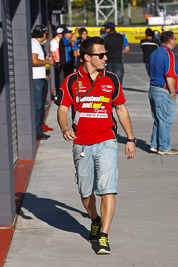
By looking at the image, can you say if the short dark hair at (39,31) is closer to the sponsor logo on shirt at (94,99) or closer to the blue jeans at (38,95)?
the blue jeans at (38,95)

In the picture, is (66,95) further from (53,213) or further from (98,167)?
(53,213)

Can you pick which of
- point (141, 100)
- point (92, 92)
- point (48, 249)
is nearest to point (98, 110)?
point (92, 92)

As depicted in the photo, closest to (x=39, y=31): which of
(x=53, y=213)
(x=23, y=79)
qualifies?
(x=23, y=79)

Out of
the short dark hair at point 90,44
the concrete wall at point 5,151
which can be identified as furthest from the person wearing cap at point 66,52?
the short dark hair at point 90,44

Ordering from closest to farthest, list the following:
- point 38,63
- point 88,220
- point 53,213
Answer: point 88,220, point 53,213, point 38,63

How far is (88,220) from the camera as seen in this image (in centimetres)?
691

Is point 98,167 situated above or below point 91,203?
above

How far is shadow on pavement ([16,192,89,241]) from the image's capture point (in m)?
6.66

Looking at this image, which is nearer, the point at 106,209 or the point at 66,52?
the point at 106,209

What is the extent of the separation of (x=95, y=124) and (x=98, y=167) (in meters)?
0.36

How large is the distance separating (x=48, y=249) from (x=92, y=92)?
1.40m

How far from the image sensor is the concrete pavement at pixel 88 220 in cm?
573

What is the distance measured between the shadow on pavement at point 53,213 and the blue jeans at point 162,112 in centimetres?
306

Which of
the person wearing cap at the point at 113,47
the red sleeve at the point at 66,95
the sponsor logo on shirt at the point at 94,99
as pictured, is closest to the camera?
the sponsor logo on shirt at the point at 94,99
